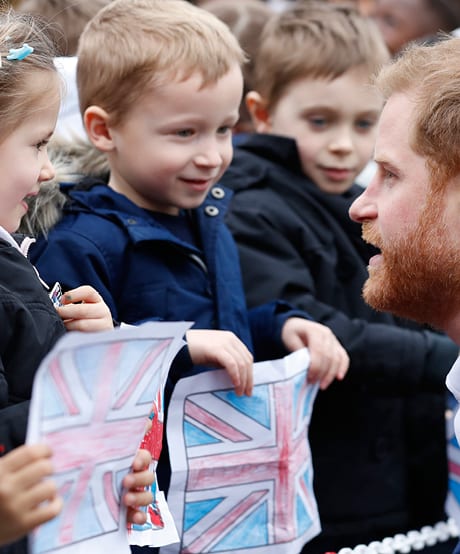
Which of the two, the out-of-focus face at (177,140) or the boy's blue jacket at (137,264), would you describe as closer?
the boy's blue jacket at (137,264)

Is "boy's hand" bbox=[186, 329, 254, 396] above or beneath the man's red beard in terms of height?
beneath

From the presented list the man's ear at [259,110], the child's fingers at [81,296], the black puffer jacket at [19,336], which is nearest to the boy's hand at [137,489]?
the black puffer jacket at [19,336]

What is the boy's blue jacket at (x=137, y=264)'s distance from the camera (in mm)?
2783

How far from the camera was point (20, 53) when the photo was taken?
89.0 inches

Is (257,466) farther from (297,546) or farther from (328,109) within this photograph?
(328,109)

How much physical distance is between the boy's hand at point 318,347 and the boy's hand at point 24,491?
55.2 inches

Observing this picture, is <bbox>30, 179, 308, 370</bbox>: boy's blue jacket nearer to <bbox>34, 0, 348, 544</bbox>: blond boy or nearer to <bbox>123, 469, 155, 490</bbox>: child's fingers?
<bbox>34, 0, 348, 544</bbox>: blond boy

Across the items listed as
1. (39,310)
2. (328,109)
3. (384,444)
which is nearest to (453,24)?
(328,109)

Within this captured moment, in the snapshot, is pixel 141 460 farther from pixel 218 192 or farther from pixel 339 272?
pixel 339 272

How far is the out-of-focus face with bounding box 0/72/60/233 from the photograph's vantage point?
2238 millimetres

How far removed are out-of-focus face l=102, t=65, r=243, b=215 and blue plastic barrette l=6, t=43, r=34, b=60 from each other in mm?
705

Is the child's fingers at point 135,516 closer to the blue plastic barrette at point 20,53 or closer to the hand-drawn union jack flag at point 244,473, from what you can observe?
the hand-drawn union jack flag at point 244,473

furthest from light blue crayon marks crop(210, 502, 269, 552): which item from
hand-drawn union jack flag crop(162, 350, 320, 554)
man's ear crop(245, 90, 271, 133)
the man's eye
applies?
man's ear crop(245, 90, 271, 133)

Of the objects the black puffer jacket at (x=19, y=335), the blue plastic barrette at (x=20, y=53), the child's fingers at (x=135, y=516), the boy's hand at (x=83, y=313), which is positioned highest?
the blue plastic barrette at (x=20, y=53)
